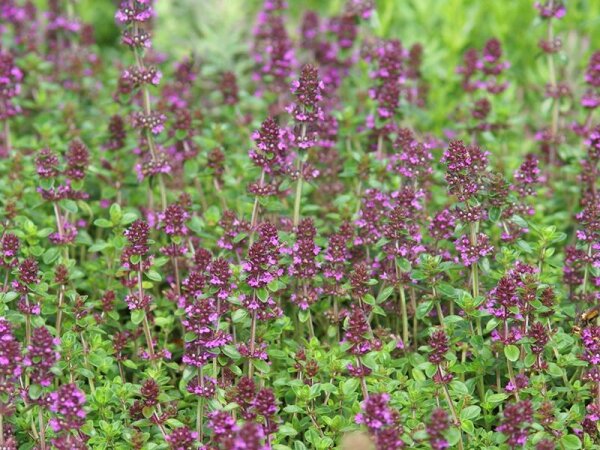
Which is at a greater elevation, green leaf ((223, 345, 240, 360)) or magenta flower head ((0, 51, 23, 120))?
magenta flower head ((0, 51, 23, 120))

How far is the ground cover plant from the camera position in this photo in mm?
4023

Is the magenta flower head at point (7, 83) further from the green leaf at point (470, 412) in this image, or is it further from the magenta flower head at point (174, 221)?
the green leaf at point (470, 412)

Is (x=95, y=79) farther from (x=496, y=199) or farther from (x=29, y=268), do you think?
(x=496, y=199)

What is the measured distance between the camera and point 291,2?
33.2 ft

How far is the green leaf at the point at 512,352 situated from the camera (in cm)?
404

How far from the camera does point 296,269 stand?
4.47 meters

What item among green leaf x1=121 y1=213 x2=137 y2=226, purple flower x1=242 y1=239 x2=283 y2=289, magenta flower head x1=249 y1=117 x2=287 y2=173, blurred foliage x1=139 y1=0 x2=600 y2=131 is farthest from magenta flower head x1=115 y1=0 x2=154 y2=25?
blurred foliage x1=139 y1=0 x2=600 y2=131

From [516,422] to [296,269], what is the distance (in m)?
1.37

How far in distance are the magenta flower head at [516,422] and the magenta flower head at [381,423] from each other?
45 cm

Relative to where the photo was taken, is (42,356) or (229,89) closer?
(42,356)

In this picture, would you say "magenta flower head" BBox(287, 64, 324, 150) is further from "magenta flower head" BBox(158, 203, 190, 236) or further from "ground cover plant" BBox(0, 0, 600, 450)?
"magenta flower head" BBox(158, 203, 190, 236)

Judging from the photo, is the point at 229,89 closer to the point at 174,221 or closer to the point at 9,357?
the point at 174,221

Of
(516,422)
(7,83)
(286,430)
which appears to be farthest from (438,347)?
(7,83)

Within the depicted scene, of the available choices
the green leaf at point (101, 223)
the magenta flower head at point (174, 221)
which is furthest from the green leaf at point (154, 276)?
the green leaf at point (101, 223)
